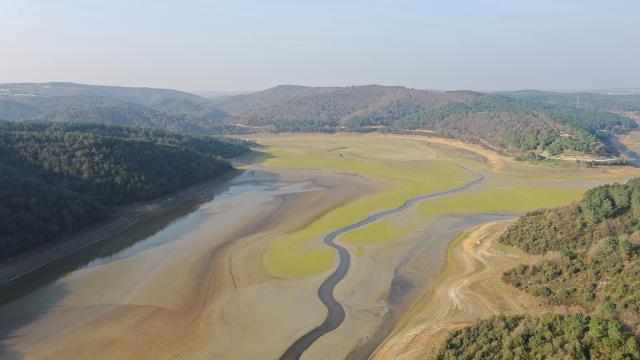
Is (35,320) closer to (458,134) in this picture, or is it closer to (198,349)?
(198,349)

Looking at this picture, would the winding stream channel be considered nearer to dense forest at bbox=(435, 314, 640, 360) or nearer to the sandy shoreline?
dense forest at bbox=(435, 314, 640, 360)

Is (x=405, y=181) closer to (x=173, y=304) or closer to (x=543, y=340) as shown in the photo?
(x=173, y=304)

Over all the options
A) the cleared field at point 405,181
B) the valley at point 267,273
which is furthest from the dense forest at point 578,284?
the cleared field at point 405,181

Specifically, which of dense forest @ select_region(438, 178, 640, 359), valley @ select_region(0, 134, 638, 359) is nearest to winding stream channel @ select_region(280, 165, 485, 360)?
valley @ select_region(0, 134, 638, 359)

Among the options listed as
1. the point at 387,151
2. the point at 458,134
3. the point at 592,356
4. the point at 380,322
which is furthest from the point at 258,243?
the point at 458,134

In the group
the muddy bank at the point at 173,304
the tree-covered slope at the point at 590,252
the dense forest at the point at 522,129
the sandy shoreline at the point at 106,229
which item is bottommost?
the muddy bank at the point at 173,304

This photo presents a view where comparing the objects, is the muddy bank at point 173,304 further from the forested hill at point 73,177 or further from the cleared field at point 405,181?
the forested hill at point 73,177

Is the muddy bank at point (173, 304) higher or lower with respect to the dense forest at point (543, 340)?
lower
